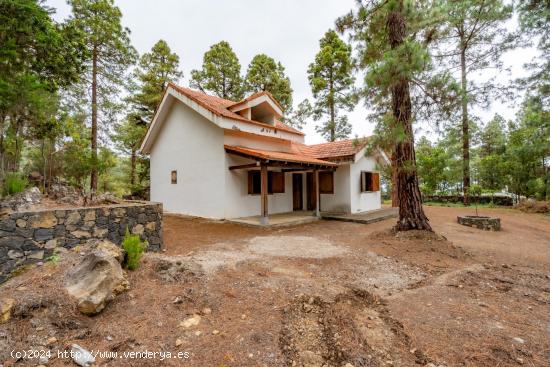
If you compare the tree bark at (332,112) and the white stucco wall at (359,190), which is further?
the tree bark at (332,112)

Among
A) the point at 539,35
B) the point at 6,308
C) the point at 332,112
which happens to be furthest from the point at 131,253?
the point at 332,112

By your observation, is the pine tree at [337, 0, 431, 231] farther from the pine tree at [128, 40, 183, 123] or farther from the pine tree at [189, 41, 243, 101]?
the pine tree at [128, 40, 183, 123]

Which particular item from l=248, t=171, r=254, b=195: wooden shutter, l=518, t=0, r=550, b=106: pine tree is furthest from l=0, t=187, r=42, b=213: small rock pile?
l=518, t=0, r=550, b=106: pine tree

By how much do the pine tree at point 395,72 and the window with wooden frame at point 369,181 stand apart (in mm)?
5363

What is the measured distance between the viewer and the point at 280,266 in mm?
4258

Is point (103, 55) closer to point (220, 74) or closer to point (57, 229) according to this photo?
point (220, 74)

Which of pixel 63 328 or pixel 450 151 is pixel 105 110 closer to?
pixel 63 328

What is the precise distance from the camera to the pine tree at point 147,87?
1530cm

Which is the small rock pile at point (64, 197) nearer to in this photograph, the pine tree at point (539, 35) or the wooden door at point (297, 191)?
the wooden door at point (297, 191)

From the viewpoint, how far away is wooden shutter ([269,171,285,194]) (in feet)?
35.0

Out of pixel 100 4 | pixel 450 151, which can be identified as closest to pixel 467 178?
pixel 450 151

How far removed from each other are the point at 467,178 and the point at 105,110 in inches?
816

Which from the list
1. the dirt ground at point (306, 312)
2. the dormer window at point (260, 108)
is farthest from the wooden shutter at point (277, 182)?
the dirt ground at point (306, 312)

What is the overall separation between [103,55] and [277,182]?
11105 millimetres
